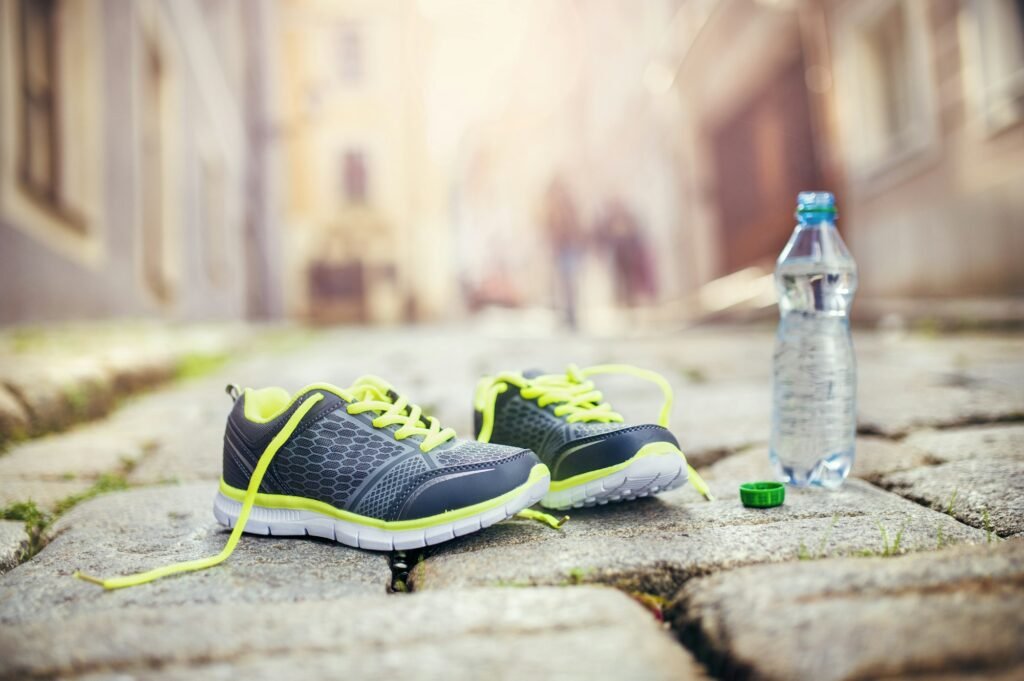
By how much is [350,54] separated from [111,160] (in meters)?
13.3

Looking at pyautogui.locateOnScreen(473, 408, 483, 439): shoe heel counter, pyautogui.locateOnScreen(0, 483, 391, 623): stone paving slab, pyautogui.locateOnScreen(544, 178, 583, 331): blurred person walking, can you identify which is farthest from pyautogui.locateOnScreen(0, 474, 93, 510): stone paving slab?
pyautogui.locateOnScreen(544, 178, 583, 331): blurred person walking

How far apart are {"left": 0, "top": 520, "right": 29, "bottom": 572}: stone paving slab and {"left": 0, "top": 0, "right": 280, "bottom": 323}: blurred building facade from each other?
2568 millimetres

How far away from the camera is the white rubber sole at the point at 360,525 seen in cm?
121

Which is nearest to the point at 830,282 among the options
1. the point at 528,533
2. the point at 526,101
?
the point at 528,533

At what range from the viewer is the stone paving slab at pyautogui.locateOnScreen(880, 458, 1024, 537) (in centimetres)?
125

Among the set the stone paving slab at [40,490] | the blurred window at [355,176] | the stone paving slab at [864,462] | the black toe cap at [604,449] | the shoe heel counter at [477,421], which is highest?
the blurred window at [355,176]

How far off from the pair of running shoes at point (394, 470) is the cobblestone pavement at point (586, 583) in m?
0.04

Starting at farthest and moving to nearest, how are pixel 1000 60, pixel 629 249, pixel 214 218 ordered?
1. pixel 629 249
2. pixel 214 218
3. pixel 1000 60

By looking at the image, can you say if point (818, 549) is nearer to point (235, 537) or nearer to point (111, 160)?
point (235, 537)

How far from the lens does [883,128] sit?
6.03 m

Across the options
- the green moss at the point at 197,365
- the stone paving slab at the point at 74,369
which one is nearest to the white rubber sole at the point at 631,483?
the stone paving slab at the point at 74,369

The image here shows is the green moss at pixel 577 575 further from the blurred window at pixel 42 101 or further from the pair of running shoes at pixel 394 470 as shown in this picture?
the blurred window at pixel 42 101

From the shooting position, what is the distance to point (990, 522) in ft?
4.04

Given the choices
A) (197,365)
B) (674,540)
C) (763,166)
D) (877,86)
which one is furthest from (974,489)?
(763,166)
